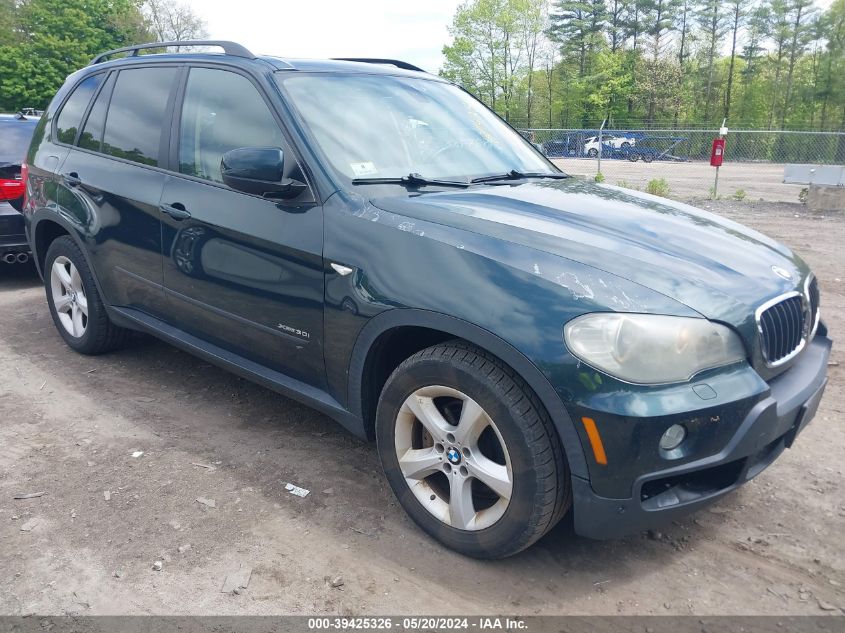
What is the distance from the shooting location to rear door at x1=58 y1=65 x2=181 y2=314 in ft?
12.5

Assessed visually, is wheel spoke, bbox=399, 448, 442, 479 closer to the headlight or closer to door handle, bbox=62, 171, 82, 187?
the headlight

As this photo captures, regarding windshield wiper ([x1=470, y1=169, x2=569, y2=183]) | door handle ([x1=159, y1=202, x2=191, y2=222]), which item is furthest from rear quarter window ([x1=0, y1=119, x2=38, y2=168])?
windshield wiper ([x1=470, y1=169, x2=569, y2=183])

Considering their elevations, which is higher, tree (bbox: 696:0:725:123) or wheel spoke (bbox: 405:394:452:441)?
tree (bbox: 696:0:725:123)

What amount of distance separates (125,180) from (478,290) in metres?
2.53

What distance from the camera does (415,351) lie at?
2.90 meters

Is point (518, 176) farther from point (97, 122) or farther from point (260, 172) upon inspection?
point (97, 122)

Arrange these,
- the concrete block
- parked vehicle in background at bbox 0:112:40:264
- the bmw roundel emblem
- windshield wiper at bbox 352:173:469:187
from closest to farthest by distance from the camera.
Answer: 1. the bmw roundel emblem
2. windshield wiper at bbox 352:173:469:187
3. parked vehicle in background at bbox 0:112:40:264
4. the concrete block

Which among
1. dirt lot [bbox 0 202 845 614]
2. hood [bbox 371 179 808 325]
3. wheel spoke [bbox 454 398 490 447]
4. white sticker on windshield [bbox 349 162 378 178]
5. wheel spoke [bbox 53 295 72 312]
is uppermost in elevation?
white sticker on windshield [bbox 349 162 378 178]

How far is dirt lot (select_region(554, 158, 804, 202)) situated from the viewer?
16.4 meters

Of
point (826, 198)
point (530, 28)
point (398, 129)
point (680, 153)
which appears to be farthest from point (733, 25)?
point (398, 129)

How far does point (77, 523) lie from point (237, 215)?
58.4 inches

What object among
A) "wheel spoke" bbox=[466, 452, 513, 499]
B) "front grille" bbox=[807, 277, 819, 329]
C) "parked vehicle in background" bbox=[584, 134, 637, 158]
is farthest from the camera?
"parked vehicle in background" bbox=[584, 134, 637, 158]

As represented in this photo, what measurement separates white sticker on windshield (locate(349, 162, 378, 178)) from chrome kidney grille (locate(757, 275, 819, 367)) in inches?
65.6

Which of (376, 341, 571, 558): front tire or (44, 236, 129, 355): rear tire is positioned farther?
(44, 236, 129, 355): rear tire
